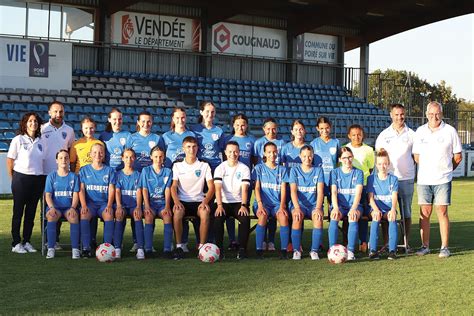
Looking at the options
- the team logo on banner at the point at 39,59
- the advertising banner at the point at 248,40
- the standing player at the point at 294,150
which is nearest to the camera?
the standing player at the point at 294,150

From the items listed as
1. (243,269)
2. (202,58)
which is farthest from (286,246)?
(202,58)

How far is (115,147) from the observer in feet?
32.6

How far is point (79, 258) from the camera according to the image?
9148 millimetres

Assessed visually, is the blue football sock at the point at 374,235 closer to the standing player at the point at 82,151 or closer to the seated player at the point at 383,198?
the seated player at the point at 383,198

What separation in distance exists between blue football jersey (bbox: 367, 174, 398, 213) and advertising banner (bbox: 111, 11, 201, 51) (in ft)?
66.3

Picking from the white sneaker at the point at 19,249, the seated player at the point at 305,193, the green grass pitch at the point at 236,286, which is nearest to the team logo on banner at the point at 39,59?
the green grass pitch at the point at 236,286

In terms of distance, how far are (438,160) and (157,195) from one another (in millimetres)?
3303

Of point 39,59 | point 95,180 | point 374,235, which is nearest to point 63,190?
point 95,180

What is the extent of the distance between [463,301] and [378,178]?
10.2 ft

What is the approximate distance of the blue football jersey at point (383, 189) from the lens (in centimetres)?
968

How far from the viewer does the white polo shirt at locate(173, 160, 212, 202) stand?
962 centimetres

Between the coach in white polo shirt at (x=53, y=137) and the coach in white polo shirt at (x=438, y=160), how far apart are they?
4263 mm

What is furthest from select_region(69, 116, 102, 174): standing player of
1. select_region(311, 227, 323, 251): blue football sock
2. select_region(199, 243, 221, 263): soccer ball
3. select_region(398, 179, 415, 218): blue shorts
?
select_region(398, 179, 415, 218): blue shorts

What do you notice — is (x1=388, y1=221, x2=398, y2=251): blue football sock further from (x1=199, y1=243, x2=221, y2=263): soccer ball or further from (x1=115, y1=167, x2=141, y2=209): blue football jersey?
(x1=115, y1=167, x2=141, y2=209): blue football jersey
